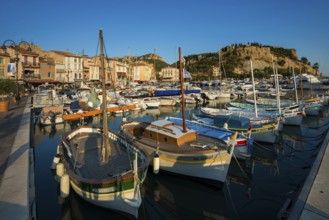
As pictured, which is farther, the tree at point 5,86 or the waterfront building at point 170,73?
the waterfront building at point 170,73

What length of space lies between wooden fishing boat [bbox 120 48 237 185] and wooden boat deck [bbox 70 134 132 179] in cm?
127

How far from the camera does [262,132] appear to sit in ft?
64.5

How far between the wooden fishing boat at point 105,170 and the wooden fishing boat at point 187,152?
4.46 feet

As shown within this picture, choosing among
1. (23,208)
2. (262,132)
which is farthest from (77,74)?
(23,208)

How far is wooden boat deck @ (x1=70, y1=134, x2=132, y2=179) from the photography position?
10.0 m

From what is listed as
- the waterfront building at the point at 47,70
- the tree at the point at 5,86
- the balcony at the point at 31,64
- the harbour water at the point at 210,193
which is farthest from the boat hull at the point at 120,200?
the waterfront building at the point at 47,70

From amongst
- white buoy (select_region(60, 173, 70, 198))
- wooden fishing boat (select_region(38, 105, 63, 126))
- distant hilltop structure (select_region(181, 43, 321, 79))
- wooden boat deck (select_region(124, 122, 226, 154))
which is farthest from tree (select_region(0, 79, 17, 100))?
distant hilltop structure (select_region(181, 43, 321, 79))

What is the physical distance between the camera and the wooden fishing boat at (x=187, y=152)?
37.3 feet

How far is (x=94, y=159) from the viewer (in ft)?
37.8

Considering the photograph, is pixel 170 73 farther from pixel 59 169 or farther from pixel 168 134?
pixel 59 169

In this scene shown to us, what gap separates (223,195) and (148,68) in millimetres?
106713

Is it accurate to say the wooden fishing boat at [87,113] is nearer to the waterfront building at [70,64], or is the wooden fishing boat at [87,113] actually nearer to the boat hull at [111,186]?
the boat hull at [111,186]

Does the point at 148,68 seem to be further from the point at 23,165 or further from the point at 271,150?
the point at 23,165

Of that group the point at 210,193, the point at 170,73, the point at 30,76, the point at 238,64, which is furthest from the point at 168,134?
the point at 238,64
